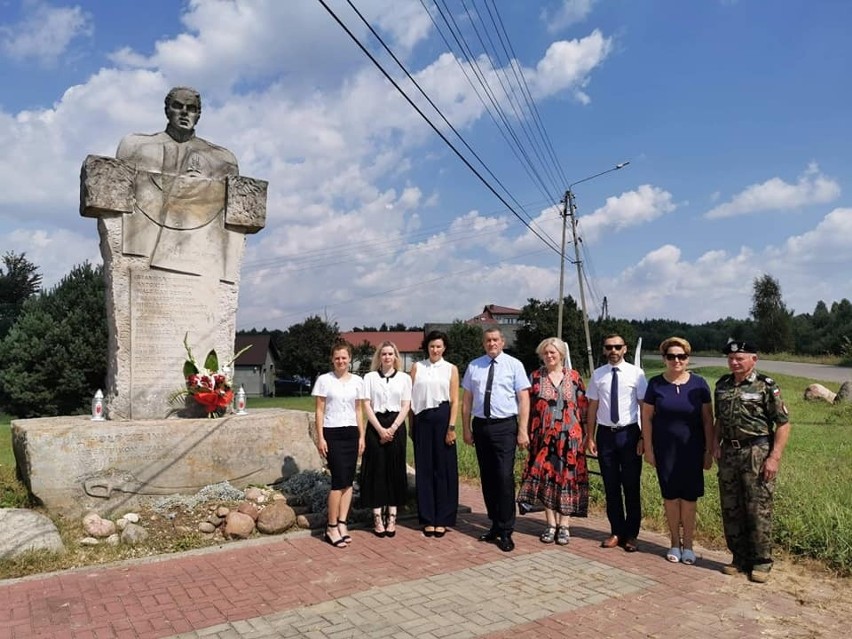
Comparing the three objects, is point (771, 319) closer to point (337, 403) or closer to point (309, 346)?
point (309, 346)

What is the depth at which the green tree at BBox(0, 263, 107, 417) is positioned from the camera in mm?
21672

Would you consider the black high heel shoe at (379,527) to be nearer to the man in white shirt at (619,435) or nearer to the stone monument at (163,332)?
the stone monument at (163,332)

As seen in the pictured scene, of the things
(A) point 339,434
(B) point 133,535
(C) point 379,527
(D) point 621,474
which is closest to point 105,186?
(B) point 133,535

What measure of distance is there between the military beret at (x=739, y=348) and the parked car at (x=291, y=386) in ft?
164

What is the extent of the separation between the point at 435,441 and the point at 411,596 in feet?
5.27

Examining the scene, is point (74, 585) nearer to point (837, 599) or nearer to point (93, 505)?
point (93, 505)

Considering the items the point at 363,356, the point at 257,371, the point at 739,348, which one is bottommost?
the point at 739,348

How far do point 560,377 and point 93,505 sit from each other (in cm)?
420

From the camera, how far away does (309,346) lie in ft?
159

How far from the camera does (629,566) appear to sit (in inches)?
189

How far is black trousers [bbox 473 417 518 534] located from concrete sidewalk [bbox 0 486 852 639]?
0.85 feet

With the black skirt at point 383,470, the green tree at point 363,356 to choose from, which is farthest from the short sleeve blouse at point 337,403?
the green tree at point 363,356

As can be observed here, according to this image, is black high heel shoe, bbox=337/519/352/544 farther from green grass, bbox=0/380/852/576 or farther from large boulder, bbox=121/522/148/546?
green grass, bbox=0/380/852/576

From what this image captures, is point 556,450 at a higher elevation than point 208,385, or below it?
below
